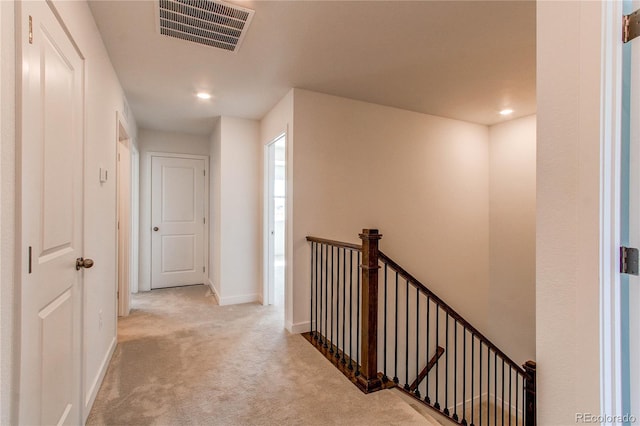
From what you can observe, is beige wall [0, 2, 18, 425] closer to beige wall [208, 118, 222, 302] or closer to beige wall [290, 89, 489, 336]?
beige wall [290, 89, 489, 336]

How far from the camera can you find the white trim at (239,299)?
3916mm

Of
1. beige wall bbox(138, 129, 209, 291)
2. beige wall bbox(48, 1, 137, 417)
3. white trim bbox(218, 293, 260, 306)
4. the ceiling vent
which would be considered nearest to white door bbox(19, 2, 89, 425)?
beige wall bbox(48, 1, 137, 417)

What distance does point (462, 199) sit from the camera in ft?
14.3

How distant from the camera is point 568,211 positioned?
1014 mm

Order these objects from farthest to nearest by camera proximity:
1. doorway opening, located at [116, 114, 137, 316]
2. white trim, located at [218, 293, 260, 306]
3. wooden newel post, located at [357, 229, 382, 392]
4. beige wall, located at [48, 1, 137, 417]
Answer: white trim, located at [218, 293, 260, 306]
doorway opening, located at [116, 114, 137, 316]
wooden newel post, located at [357, 229, 382, 392]
beige wall, located at [48, 1, 137, 417]

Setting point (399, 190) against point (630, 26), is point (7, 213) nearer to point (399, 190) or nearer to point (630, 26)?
point (630, 26)

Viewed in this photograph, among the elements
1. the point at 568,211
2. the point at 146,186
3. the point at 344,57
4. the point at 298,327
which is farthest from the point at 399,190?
the point at 146,186

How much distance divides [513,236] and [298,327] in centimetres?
318

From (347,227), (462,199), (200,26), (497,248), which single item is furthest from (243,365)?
(497,248)

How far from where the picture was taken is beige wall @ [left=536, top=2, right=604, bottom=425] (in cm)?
95

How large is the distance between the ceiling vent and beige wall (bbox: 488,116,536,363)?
12.5 ft

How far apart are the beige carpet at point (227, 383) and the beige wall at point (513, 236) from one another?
3.06 metres

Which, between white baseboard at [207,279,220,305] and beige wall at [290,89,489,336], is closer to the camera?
beige wall at [290,89,489,336]

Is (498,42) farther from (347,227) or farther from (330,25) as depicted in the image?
(347,227)
